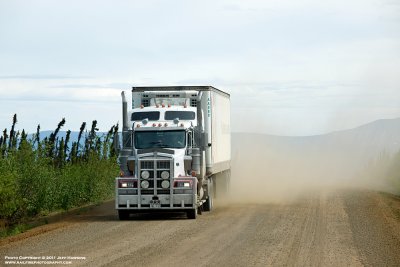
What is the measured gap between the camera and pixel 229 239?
2030cm

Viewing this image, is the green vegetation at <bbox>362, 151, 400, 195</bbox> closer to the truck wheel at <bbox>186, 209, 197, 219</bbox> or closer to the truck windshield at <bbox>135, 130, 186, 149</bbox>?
the truck windshield at <bbox>135, 130, 186, 149</bbox>

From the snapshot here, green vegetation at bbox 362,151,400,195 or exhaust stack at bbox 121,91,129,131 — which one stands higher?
exhaust stack at bbox 121,91,129,131

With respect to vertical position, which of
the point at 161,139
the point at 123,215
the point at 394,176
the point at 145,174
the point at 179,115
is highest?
the point at 179,115

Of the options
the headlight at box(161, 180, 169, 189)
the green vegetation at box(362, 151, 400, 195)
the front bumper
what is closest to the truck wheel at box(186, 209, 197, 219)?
the front bumper

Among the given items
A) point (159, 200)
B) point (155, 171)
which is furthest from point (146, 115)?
point (159, 200)

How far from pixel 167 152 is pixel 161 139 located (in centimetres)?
63

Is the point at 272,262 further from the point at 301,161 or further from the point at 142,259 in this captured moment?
the point at 301,161

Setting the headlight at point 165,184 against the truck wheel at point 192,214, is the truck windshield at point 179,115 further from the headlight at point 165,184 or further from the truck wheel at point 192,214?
the truck wheel at point 192,214

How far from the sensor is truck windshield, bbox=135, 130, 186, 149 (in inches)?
1069

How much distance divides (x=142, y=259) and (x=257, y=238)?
4.57 meters

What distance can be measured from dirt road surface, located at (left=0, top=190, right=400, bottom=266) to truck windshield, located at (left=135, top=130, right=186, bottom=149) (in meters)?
2.37

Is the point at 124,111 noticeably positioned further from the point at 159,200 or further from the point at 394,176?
the point at 394,176

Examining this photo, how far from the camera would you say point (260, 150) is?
67938 millimetres

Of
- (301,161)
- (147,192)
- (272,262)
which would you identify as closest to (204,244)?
(272,262)
